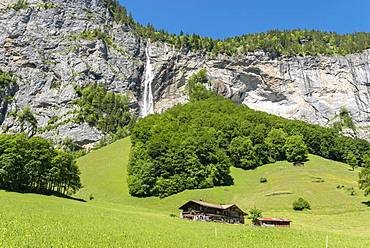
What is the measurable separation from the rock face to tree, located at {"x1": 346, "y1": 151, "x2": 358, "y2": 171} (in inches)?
1613

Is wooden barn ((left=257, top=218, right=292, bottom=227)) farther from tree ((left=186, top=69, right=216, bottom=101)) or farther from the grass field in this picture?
tree ((left=186, top=69, right=216, bottom=101))

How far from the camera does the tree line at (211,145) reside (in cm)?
9662

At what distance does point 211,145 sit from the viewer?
355 feet

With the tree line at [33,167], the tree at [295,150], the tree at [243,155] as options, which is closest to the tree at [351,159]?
the tree at [295,150]

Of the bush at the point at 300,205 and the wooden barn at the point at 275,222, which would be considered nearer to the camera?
the wooden barn at the point at 275,222

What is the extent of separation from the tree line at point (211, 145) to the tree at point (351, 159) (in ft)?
1.18

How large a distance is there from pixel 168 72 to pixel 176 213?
128212mm

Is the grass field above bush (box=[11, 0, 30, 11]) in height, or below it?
below

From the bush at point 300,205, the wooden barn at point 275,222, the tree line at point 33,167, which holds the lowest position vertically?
the wooden barn at point 275,222

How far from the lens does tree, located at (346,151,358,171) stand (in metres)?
127

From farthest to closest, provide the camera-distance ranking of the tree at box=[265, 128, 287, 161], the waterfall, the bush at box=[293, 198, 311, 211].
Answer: the waterfall, the tree at box=[265, 128, 287, 161], the bush at box=[293, 198, 311, 211]

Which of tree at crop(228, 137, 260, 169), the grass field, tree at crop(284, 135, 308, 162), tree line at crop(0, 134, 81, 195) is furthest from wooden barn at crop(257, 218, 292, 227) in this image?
tree at crop(284, 135, 308, 162)

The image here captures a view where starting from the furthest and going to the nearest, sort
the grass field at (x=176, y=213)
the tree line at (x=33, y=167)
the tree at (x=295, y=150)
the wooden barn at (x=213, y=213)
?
the tree at (x=295, y=150)
the tree line at (x=33, y=167)
the wooden barn at (x=213, y=213)
the grass field at (x=176, y=213)

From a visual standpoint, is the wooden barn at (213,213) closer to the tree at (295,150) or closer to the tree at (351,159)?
the tree at (295,150)
